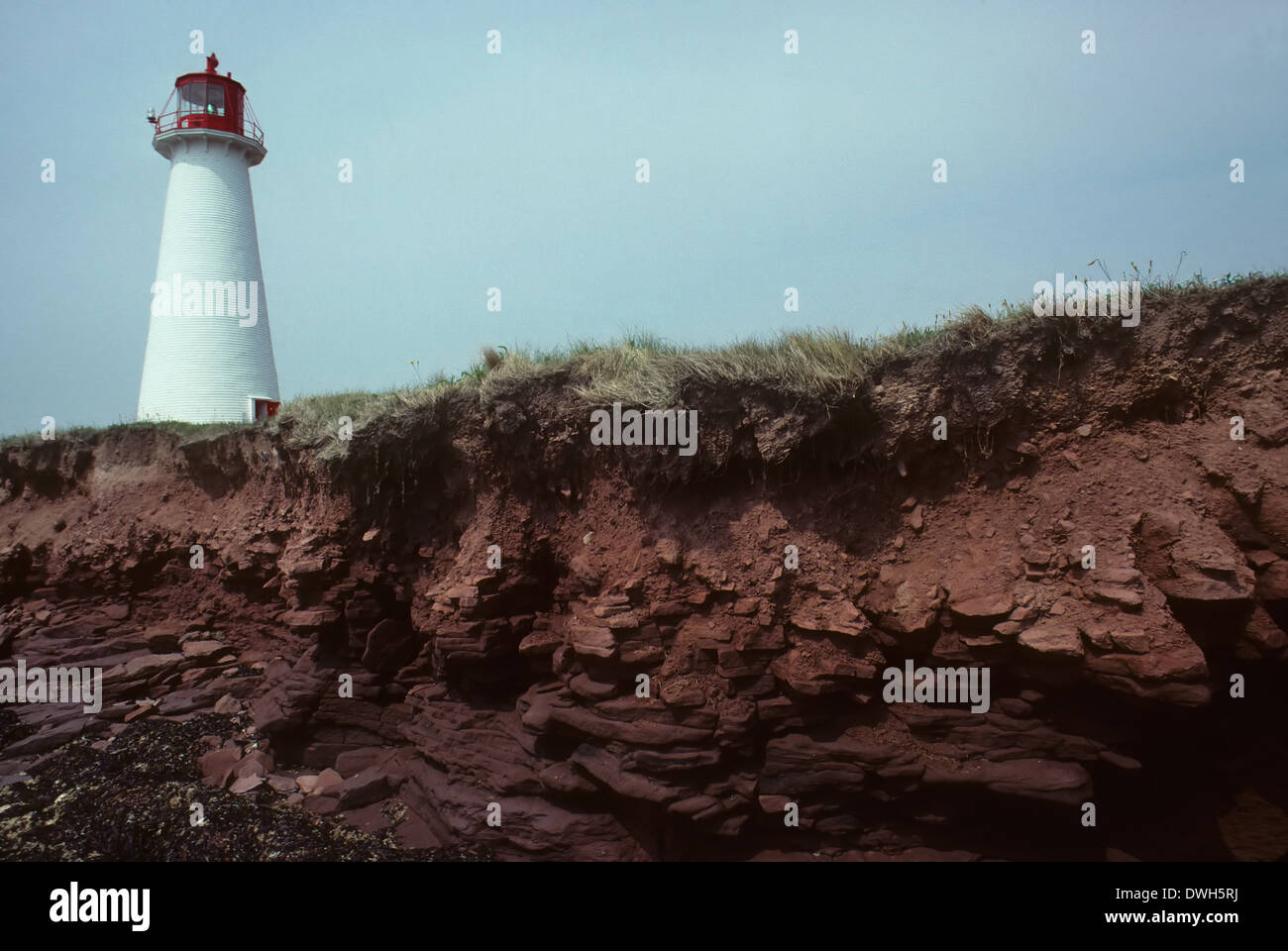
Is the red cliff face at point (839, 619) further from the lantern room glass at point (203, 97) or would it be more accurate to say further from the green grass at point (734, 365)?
the lantern room glass at point (203, 97)

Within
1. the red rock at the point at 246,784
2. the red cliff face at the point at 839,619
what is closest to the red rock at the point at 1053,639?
the red cliff face at the point at 839,619

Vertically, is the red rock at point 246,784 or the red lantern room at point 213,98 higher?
the red lantern room at point 213,98

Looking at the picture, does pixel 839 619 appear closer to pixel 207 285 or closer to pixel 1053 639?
pixel 1053 639

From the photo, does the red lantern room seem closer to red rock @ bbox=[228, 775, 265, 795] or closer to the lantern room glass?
the lantern room glass

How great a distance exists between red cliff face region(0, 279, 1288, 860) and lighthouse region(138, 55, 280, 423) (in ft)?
Result: 41.5

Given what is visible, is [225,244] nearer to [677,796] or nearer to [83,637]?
[83,637]

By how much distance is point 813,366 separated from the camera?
5.95 meters

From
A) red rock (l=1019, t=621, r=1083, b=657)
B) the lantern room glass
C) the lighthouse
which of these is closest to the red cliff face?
red rock (l=1019, t=621, r=1083, b=657)

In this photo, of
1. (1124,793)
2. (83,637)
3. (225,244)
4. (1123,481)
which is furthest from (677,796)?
(225,244)

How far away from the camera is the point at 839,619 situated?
5.72 meters

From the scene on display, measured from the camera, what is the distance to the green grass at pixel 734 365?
222 inches

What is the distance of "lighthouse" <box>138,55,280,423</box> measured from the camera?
18516 millimetres

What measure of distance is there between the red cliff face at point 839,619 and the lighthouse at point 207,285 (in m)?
12.7

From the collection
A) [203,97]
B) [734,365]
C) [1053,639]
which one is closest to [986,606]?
[1053,639]
